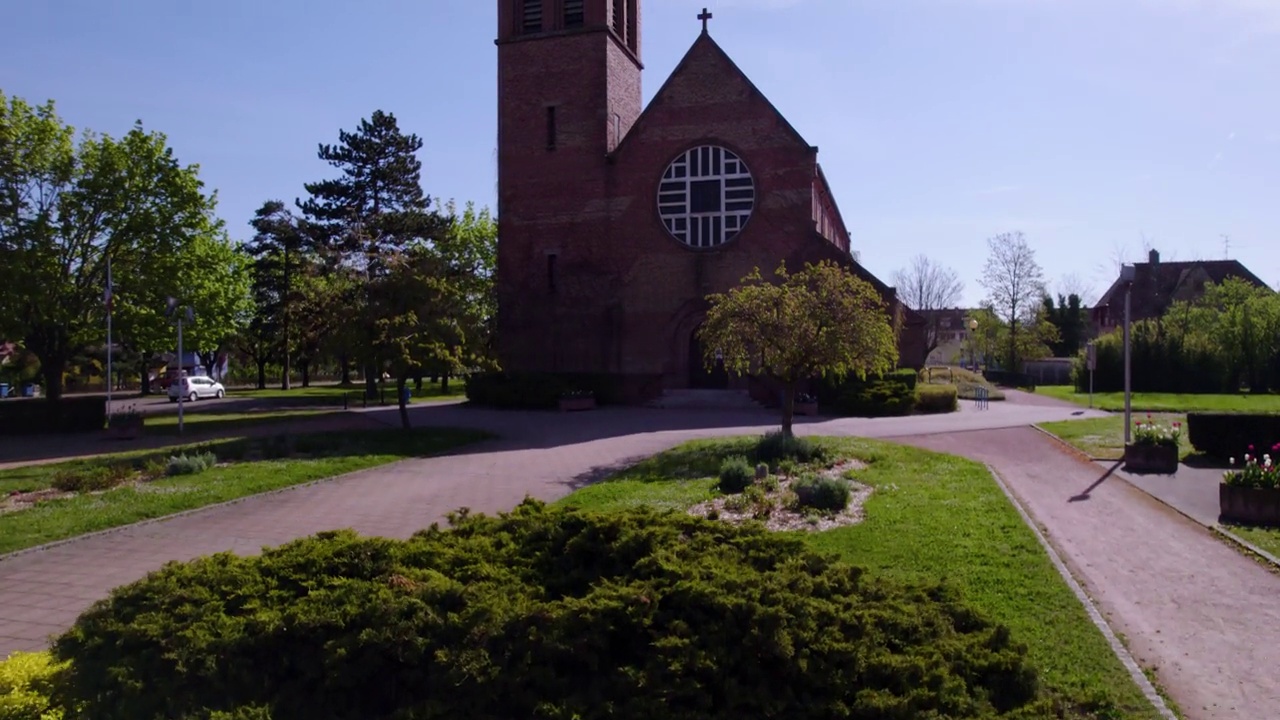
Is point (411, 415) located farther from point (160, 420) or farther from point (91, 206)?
point (91, 206)

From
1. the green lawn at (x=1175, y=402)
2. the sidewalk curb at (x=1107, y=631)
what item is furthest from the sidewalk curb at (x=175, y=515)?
the green lawn at (x=1175, y=402)

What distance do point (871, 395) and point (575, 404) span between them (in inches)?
417

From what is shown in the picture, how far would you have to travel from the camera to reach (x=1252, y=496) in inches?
477

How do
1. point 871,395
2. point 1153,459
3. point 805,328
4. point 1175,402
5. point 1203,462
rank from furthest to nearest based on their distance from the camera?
point 1175,402 → point 871,395 → point 1203,462 → point 1153,459 → point 805,328

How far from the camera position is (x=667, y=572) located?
5.03 meters

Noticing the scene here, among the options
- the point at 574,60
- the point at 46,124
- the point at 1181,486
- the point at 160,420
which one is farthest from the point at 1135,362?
the point at 46,124

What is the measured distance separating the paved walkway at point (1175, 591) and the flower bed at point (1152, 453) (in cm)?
225

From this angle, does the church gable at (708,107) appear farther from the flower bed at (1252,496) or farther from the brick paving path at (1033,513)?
the flower bed at (1252,496)

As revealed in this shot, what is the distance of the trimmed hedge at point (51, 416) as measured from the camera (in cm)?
2719

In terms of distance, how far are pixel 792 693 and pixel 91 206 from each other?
31.4 metres

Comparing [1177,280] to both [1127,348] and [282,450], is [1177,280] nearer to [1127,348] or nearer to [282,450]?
[1127,348]

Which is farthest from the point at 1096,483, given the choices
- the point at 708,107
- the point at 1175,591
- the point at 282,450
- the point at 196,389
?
the point at 196,389

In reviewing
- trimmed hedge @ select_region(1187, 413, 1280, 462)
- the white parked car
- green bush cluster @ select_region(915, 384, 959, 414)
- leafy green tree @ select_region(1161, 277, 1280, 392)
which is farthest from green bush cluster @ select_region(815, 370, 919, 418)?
the white parked car

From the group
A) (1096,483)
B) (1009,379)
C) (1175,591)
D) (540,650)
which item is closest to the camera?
(540,650)
